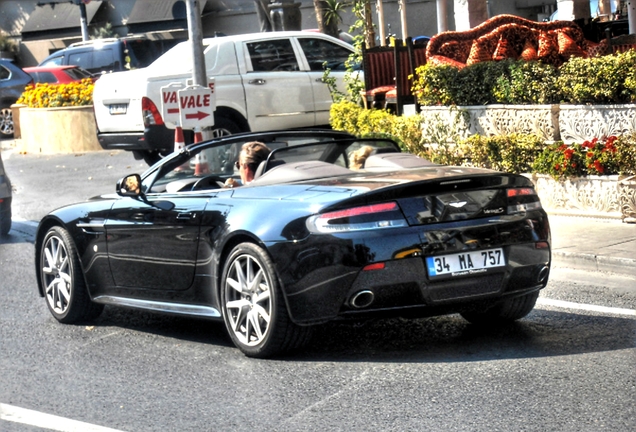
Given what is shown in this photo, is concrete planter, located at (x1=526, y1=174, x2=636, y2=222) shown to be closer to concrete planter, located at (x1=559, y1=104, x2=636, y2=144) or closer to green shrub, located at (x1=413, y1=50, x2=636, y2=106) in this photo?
concrete planter, located at (x1=559, y1=104, x2=636, y2=144)

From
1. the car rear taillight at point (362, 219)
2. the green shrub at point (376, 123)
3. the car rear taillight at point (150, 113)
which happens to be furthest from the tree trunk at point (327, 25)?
the car rear taillight at point (362, 219)

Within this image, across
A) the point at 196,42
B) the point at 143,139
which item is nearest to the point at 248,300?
the point at 196,42

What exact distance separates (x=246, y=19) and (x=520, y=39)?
31815 millimetres

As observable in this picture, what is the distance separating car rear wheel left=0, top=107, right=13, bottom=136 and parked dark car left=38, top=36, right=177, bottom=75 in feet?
9.02

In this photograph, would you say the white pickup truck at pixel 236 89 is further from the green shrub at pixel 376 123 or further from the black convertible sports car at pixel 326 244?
the black convertible sports car at pixel 326 244

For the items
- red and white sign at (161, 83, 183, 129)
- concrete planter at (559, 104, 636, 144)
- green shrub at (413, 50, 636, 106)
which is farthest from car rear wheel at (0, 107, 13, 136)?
concrete planter at (559, 104, 636, 144)

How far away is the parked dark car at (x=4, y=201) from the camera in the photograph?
1331 cm

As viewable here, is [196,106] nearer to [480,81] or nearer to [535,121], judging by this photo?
[480,81]

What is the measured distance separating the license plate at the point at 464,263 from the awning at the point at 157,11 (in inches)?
1602

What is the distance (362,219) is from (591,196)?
5.79m

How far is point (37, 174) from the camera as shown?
65.7 ft

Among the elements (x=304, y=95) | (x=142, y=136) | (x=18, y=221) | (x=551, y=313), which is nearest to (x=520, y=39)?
(x=304, y=95)

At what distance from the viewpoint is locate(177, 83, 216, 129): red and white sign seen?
14164 mm

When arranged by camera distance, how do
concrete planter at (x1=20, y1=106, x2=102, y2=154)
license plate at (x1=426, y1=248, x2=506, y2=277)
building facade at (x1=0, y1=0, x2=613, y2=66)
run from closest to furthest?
license plate at (x1=426, y1=248, x2=506, y2=277)
concrete planter at (x1=20, y1=106, x2=102, y2=154)
building facade at (x1=0, y1=0, x2=613, y2=66)
